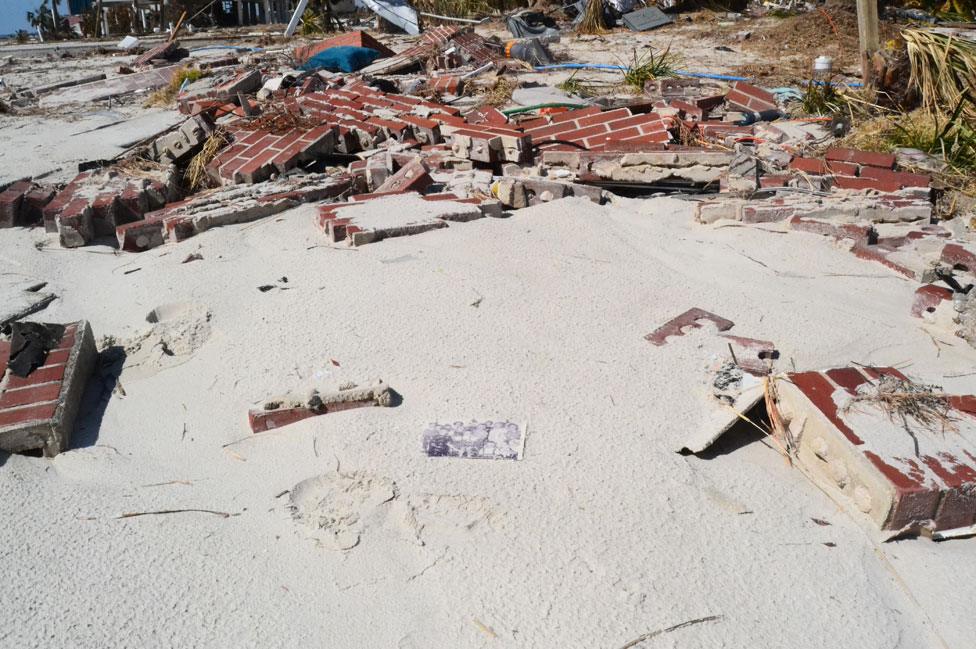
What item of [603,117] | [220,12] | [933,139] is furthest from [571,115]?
[220,12]

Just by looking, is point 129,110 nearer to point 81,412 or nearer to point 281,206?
point 281,206

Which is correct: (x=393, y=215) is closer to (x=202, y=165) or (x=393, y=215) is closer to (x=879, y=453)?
(x=202, y=165)

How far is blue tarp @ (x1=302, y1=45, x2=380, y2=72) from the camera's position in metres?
10.8

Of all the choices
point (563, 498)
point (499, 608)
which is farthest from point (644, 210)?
point (499, 608)

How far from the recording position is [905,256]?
4.06m

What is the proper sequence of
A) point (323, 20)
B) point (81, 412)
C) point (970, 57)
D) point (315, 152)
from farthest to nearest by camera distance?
point (323, 20) → point (315, 152) → point (970, 57) → point (81, 412)

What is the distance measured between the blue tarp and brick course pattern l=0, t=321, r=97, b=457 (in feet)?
28.6

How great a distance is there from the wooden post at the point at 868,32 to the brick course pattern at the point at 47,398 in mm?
7076

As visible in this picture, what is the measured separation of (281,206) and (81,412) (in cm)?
251

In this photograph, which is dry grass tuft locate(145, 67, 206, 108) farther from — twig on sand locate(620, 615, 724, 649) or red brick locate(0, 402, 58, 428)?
twig on sand locate(620, 615, 724, 649)

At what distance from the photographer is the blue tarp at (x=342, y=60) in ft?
35.4

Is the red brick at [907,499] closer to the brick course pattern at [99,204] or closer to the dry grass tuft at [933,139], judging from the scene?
the dry grass tuft at [933,139]

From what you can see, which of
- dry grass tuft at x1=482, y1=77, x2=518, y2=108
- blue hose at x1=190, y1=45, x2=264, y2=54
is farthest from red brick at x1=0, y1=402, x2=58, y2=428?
blue hose at x1=190, y1=45, x2=264, y2=54

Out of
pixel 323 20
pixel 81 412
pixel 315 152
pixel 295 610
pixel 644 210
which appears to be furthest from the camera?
pixel 323 20
